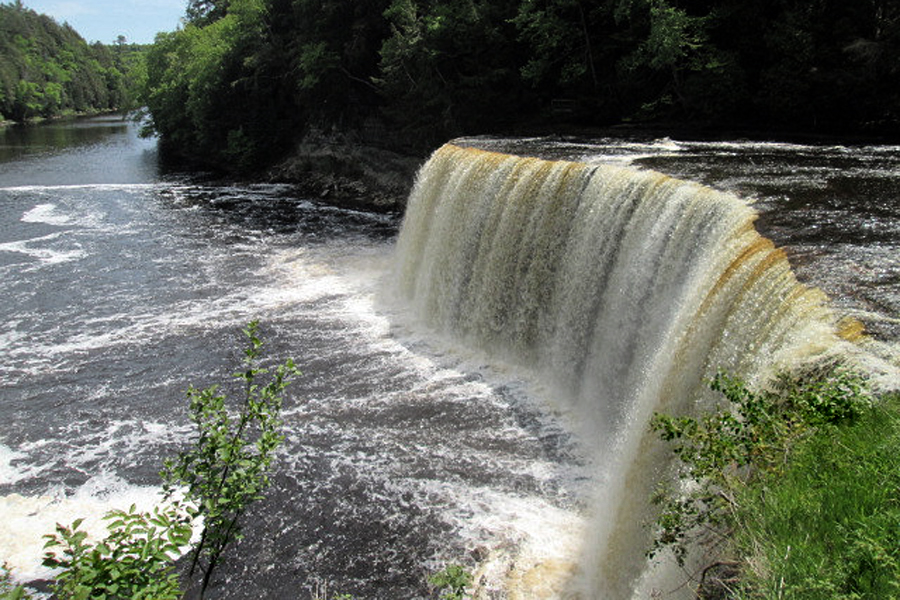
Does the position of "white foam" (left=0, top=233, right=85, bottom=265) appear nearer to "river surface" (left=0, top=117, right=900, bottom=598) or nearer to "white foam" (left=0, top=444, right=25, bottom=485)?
"river surface" (left=0, top=117, right=900, bottom=598)

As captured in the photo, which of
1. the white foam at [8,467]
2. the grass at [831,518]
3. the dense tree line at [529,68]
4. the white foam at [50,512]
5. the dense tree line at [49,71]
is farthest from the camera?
the dense tree line at [49,71]

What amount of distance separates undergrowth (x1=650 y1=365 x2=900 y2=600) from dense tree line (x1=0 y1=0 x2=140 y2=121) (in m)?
73.0

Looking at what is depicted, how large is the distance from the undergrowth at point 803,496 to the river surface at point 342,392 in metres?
1.47

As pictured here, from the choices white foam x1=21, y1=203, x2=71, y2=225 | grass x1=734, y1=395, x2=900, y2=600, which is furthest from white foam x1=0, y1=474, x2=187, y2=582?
white foam x1=21, y1=203, x2=71, y2=225

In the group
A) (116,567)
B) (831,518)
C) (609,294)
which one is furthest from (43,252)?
(831,518)

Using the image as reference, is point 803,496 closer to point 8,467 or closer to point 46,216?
point 8,467

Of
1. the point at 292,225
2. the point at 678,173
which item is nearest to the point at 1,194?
the point at 292,225

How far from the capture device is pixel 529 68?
19.9 metres

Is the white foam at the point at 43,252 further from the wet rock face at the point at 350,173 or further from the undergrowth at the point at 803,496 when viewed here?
the undergrowth at the point at 803,496

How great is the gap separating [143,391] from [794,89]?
49.8ft

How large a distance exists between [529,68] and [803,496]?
17937 millimetres

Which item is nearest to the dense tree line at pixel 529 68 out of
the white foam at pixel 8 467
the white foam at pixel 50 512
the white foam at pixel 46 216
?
the white foam at pixel 46 216

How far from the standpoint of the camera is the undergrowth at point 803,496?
3.22 m

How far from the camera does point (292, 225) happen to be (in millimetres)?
21797
